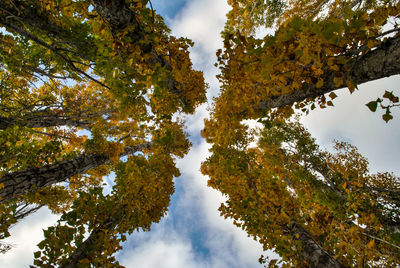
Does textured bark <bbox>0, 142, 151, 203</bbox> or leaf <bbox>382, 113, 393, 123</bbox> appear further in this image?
textured bark <bbox>0, 142, 151, 203</bbox>

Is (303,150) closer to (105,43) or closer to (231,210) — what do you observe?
(231,210)

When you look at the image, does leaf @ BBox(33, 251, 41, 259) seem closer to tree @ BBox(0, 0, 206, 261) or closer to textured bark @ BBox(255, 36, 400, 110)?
tree @ BBox(0, 0, 206, 261)

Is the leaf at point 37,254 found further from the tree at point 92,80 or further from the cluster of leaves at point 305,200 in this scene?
the cluster of leaves at point 305,200

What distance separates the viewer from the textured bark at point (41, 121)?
11.5 ft

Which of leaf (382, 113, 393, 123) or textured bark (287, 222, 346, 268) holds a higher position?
leaf (382, 113, 393, 123)

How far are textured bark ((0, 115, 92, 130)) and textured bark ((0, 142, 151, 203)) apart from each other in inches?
49.2

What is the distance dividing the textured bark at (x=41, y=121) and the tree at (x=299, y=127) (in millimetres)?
3557

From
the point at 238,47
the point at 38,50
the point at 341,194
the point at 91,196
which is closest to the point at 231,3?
the point at 238,47

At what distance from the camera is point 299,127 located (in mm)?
11578

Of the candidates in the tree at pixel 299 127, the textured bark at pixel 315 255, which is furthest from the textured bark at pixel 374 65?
the textured bark at pixel 315 255

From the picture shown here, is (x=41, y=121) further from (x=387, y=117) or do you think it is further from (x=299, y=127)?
(x=299, y=127)

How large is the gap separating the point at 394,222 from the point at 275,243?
826 cm

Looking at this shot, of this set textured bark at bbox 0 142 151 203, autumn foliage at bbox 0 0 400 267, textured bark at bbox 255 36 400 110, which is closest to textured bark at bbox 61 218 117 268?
autumn foliage at bbox 0 0 400 267

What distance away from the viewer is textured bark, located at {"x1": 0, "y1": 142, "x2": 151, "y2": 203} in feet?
10.9
